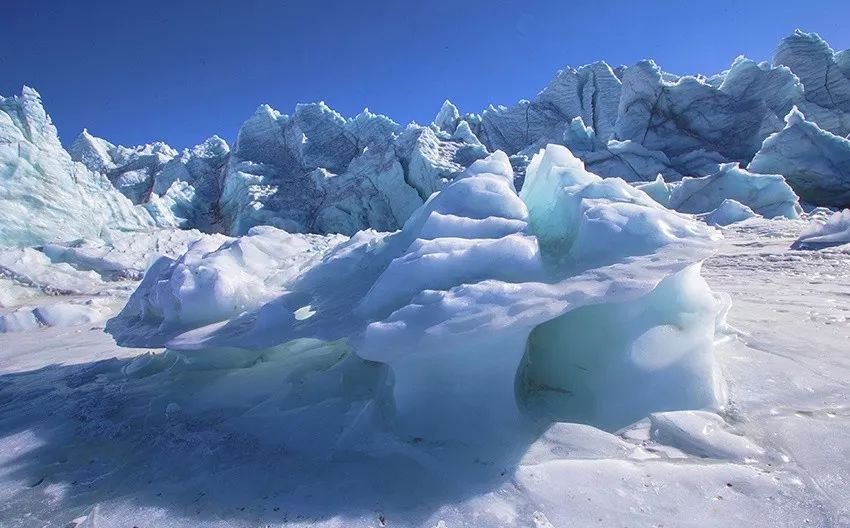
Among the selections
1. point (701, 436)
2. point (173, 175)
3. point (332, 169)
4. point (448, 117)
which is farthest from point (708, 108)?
point (173, 175)

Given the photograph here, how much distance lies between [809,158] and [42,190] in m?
16.6

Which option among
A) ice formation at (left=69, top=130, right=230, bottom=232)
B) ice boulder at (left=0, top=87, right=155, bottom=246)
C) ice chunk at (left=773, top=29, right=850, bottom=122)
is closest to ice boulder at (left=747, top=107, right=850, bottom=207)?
ice chunk at (left=773, top=29, right=850, bottom=122)

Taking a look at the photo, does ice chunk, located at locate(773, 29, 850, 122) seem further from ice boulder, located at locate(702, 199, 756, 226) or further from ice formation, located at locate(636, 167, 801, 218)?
ice boulder, located at locate(702, 199, 756, 226)

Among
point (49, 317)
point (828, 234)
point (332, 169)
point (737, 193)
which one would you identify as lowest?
point (828, 234)

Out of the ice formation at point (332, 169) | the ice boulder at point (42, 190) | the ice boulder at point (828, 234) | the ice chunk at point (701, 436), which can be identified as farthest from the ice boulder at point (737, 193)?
the ice boulder at point (42, 190)

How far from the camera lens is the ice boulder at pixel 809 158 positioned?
10.8m

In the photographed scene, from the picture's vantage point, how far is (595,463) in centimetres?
129

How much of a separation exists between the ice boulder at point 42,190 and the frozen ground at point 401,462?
8291 millimetres

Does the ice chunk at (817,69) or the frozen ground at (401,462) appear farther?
the ice chunk at (817,69)

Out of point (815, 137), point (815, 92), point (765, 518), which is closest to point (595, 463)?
point (765, 518)

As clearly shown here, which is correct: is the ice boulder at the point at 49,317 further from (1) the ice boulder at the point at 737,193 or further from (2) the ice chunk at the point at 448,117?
(2) the ice chunk at the point at 448,117

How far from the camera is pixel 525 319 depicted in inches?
54.2

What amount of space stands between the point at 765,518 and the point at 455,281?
1.00m

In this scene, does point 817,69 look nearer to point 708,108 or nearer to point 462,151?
point 708,108
